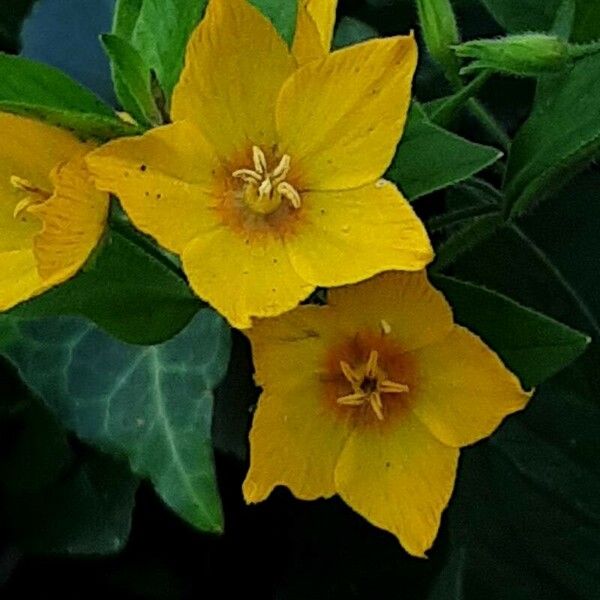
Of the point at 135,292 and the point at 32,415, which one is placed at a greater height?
the point at 135,292

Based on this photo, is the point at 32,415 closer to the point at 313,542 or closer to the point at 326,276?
the point at 313,542

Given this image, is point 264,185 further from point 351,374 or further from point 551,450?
point 551,450

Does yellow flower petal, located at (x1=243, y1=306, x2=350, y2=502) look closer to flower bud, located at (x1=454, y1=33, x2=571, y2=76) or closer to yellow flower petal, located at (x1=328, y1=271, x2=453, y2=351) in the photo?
yellow flower petal, located at (x1=328, y1=271, x2=453, y2=351)

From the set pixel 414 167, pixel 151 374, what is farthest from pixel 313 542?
pixel 414 167

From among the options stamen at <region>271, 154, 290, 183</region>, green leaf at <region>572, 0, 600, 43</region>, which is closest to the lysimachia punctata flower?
stamen at <region>271, 154, 290, 183</region>

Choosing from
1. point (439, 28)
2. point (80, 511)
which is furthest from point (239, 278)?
point (80, 511)

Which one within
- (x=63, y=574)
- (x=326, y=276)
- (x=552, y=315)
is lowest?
(x=63, y=574)
